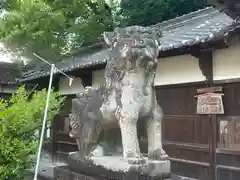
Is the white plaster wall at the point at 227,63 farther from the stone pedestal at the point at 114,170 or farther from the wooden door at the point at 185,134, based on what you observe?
the stone pedestal at the point at 114,170

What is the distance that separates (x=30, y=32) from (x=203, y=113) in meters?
5.46

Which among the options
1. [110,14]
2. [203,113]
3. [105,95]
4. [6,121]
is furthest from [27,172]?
[110,14]

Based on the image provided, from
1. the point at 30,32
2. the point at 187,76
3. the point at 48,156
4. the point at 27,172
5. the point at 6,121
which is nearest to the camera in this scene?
the point at 6,121

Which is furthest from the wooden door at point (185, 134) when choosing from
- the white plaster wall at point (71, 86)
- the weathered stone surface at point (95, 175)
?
the white plaster wall at point (71, 86)

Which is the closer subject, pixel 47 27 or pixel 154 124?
pixel 154 124

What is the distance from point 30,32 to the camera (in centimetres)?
923

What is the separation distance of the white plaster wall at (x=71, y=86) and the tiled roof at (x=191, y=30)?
72cm

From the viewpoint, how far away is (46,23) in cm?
930

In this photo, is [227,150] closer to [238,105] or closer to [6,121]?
[238,105]

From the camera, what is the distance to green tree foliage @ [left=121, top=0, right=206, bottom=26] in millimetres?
12320

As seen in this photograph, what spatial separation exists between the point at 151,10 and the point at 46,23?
4806mm

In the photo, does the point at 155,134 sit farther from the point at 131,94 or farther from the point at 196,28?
the point at 196,28

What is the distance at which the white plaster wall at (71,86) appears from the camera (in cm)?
1073

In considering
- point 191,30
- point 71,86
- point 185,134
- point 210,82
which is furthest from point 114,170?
point 71,86
